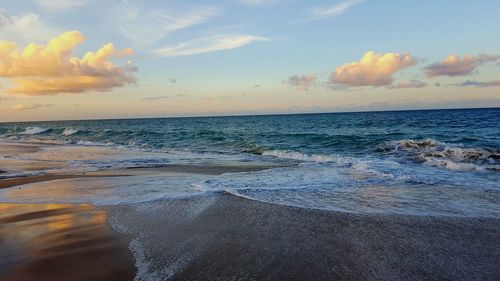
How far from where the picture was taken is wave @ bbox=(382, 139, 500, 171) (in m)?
12.6

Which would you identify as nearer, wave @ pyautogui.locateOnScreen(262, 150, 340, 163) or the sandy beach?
the sandy beach

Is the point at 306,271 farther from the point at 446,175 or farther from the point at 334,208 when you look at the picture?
the point at 446,175

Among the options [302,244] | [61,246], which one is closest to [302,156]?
[302,244]

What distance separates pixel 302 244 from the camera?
509 cm

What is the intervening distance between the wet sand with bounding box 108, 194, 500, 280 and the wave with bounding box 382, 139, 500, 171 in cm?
731

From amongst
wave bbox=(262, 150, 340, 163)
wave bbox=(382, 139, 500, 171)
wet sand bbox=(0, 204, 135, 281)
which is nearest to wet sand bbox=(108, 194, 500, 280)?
wet sand bbox=(0, 204, 135, 281)

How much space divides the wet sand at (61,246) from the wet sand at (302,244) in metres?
0.29

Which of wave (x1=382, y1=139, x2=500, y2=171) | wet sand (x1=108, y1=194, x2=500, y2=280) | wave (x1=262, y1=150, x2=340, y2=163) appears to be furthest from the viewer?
wave (x1=262, y1=150, x2=340, y2=163)

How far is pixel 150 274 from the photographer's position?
4.17 m

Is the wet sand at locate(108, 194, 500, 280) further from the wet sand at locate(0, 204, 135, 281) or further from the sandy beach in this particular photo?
the wet sand at locate(0, 204, 135, 281)

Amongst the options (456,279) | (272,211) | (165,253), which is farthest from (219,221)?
(456,279)

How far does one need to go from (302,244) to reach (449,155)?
13.2 m

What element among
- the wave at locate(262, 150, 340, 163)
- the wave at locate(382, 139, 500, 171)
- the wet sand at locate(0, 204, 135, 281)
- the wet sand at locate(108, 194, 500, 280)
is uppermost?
the wet sand at locate(0, 204, 135, 281)

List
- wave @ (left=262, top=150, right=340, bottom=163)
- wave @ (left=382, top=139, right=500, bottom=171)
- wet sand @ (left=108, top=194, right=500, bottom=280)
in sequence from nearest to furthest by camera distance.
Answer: wet sand @ (left=108, top=194, right=500, bottom=280)
wave @ (left=382, top=139, right=500, bottom=171)
wave @ (left=262, top=150, right=340, bottom=163)
